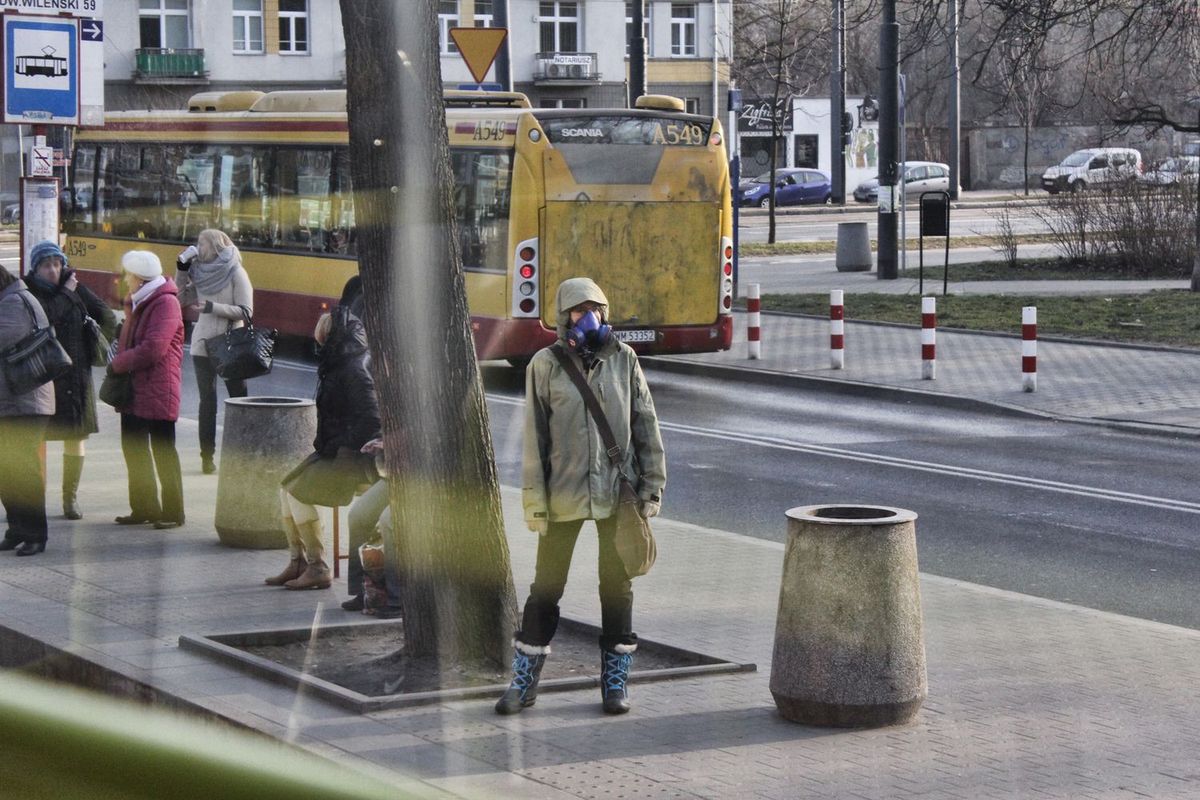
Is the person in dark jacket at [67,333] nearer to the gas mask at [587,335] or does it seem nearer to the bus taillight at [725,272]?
the gas mask at [587,335]

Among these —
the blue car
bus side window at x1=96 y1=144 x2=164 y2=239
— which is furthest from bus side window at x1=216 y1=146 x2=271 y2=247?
the blue car

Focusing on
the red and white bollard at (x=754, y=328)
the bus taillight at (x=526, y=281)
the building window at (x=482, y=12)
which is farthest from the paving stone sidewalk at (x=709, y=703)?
the building window at (x=482, y=12)

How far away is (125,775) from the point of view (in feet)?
21.5

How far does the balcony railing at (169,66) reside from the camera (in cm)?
5538

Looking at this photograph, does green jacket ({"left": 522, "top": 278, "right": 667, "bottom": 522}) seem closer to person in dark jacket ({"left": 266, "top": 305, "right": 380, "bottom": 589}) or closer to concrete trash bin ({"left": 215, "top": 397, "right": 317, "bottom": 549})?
person in dark jacket ({"left": 266, "top": 305, "right": 380, "bottom": 589})

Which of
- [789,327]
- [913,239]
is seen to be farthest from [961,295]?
[913,239]

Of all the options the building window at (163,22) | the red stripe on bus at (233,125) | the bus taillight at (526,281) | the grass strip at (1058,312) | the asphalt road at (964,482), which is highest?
the building window at (163,22)

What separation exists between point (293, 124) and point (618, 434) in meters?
15.8

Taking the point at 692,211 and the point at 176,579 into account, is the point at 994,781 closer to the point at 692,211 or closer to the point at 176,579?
the point at 176,579

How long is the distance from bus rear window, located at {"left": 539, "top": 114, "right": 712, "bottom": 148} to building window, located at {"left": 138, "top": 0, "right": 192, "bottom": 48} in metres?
40.8

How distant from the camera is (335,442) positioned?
8672 millimetres

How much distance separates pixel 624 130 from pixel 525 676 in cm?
1286

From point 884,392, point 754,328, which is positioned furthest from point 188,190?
point 884,392

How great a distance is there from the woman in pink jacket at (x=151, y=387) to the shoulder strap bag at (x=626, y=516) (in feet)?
15.2
